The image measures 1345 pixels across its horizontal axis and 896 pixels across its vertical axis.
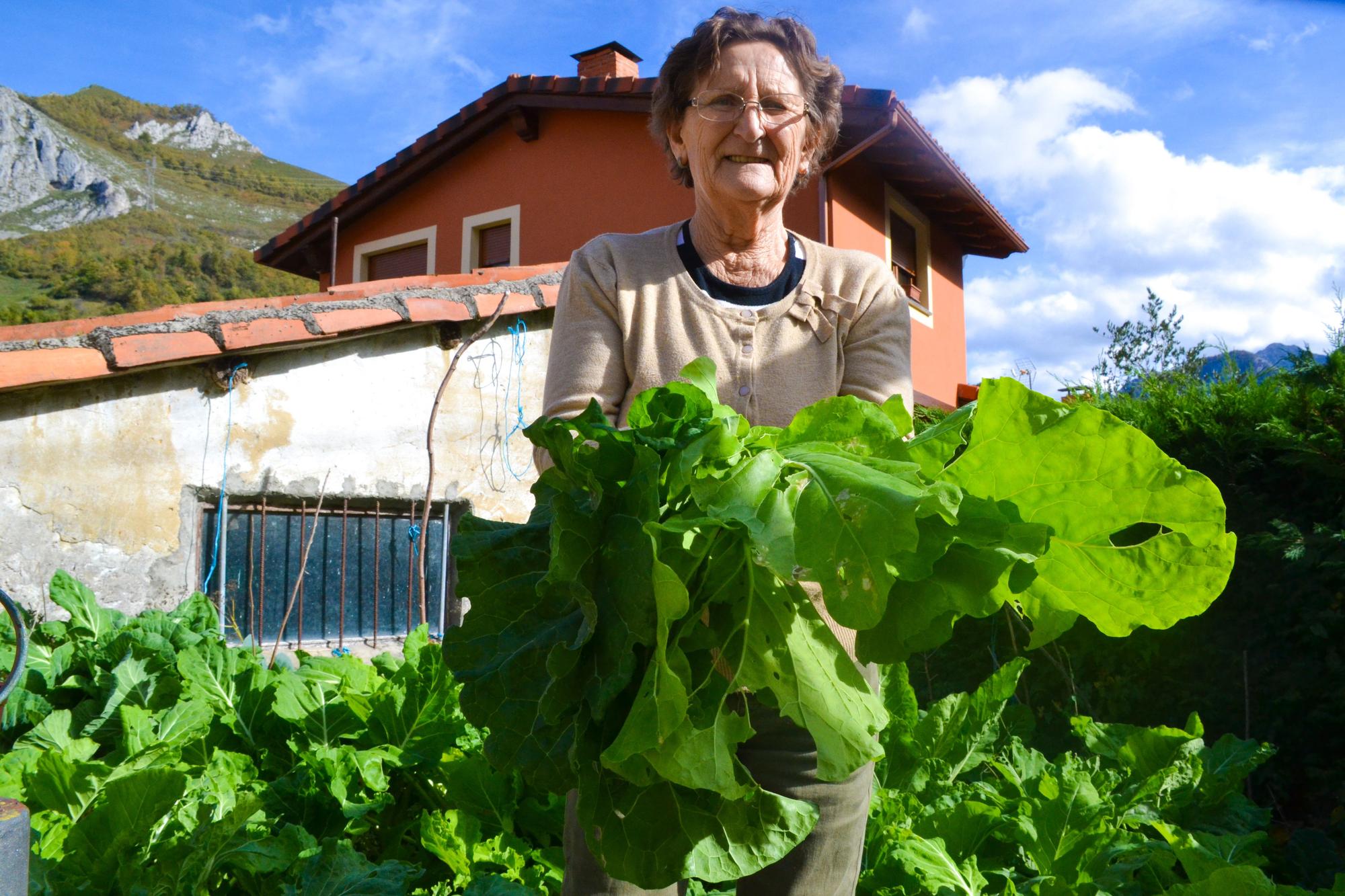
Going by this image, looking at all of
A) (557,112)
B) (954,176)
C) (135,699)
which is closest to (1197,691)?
(135,699)

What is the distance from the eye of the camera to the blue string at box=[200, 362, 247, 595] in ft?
18.4

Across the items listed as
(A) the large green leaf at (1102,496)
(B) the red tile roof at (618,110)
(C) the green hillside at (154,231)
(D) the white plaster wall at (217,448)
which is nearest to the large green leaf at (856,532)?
(A) the large green leaf at (1102,496)

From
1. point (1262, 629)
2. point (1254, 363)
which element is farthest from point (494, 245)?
point (1262, 629)

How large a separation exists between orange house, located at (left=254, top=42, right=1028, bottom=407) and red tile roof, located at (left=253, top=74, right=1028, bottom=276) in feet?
0.07

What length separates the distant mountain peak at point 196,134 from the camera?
10581cm

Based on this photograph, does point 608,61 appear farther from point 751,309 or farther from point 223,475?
point 751,309

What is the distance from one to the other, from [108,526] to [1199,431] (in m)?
5.57

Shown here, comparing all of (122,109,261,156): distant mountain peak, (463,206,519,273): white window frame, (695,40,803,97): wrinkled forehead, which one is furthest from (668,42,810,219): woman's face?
(122,109,261,156): distant mountain peak

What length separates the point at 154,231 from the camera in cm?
7688

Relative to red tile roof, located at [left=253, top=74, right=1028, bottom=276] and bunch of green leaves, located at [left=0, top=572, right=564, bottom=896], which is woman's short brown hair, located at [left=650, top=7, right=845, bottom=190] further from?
red tile roof, located at [left=253, top=74, right=1028, bottom=276]

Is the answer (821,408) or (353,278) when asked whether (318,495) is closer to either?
(821,408)

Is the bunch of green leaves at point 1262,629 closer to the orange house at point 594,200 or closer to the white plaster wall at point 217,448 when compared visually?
the white plaster wall at point 217,448

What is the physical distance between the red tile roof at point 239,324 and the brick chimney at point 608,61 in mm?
6912

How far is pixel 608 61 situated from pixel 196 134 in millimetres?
114078
